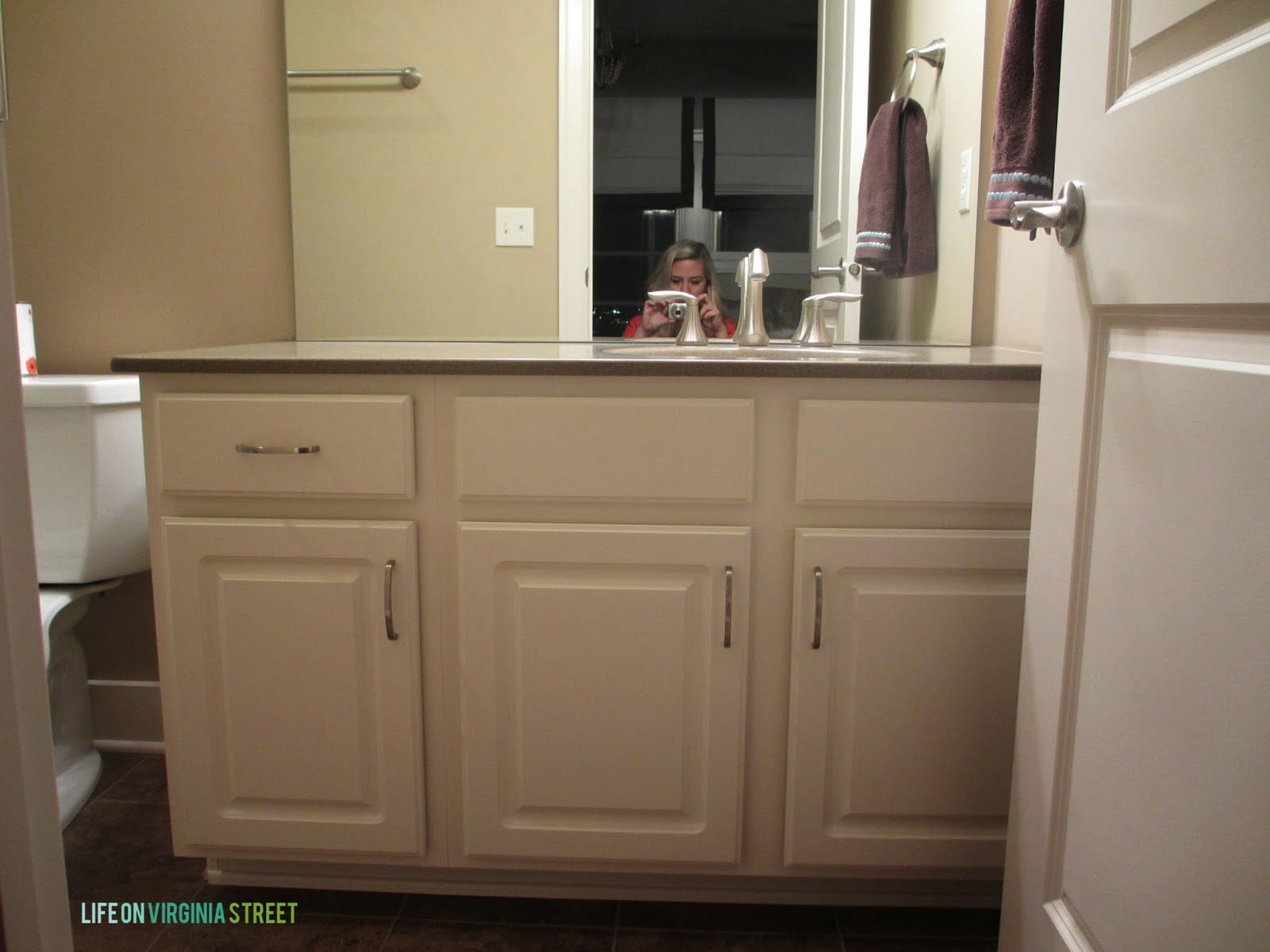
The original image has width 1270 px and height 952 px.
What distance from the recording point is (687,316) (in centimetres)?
167

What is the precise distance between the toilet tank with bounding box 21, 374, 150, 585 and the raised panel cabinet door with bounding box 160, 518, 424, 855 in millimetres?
408

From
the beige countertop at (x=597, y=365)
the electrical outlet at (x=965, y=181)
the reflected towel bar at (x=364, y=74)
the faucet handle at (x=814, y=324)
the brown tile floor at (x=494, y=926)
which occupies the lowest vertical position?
the brown tile floor at (x=494, y=926)

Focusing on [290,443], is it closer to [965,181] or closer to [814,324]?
[814,324]

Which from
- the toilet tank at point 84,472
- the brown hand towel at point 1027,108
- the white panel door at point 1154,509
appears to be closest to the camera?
the white panel door at point 1154,509

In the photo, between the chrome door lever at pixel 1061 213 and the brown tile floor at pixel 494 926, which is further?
the brown tile floor at pixel 494 926

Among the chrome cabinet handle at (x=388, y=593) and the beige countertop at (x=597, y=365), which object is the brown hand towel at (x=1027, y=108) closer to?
the beige countertop at (x=597, y=365)

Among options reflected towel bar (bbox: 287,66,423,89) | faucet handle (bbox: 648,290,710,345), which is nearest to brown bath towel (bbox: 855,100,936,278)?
faucet handle (bbox: 648,290,710,345)

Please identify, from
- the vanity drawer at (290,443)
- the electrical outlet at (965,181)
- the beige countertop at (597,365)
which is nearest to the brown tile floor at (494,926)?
the vanity drawer at (290,443)

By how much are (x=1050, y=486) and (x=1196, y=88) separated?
40cm

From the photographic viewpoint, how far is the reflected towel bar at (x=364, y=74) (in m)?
1.67

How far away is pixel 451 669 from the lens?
1278 mm

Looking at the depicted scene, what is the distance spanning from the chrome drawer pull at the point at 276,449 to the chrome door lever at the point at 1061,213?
2.89 ft

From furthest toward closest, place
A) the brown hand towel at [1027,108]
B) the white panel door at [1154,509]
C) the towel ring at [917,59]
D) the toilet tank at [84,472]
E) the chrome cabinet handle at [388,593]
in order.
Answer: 1. the towel ring at [917,59]
2. the toilet tank at [84,472]
3. the chrome cabinet handle at [388,593]
4. the brown hand towel at [1027,108]
5. the white panel door at [1154,509]

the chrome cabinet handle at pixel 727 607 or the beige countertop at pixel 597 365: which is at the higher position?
the beige countertop at pixel 597 365
